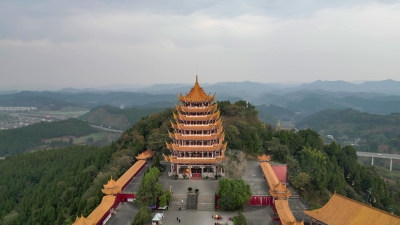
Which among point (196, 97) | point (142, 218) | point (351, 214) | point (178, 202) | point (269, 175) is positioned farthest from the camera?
point (196, 97)

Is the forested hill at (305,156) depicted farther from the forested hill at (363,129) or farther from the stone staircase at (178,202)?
the forested hill at (363,129)

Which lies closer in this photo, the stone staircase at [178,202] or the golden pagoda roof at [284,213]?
the golden pagoda roof at [284,213]

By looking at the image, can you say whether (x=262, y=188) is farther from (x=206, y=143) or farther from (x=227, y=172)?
(x=206, y=143)

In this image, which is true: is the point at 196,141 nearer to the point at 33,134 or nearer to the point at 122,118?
the point at 33,134

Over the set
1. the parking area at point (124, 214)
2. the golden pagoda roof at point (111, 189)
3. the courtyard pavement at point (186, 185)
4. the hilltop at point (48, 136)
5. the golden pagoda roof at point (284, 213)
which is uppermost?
the golden pagoda roof at point (111, 189)

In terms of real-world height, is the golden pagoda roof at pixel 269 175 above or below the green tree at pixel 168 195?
above

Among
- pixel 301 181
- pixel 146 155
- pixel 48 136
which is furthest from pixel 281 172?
pixel 48 136

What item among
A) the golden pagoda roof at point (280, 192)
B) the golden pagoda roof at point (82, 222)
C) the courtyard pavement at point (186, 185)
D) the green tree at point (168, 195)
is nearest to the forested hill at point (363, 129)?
the golden pagoda roof at point (280, 192)
